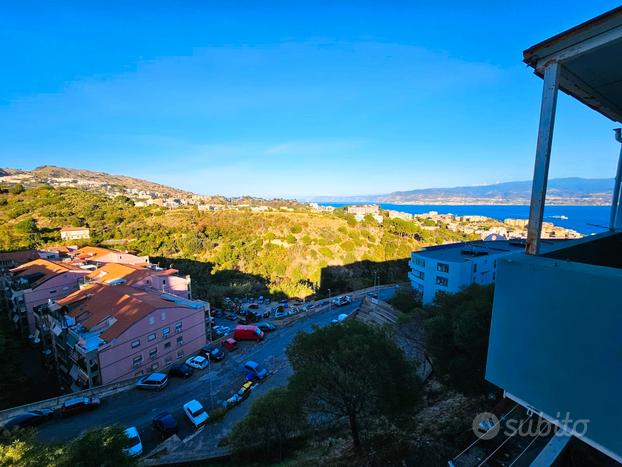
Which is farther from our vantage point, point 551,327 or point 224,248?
point 224,248

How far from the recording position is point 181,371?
563 inches

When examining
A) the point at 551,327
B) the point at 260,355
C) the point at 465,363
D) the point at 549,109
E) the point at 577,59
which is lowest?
the point at 260,355

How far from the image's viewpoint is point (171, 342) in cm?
1543

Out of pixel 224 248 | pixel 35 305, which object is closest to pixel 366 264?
pixel 224 248

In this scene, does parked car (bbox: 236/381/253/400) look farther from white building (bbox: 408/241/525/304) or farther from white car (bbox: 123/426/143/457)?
white building (bbox: 408/241/525/304)

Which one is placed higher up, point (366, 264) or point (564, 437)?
point (564, 437)

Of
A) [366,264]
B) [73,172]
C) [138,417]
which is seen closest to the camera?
[138,417]

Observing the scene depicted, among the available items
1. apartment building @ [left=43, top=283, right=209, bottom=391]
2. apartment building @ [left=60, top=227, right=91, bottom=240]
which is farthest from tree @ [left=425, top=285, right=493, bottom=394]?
apartment building @ [left=60, top=227, right=91, bottom=240]

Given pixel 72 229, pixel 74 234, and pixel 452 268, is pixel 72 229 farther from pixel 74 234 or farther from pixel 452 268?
pixel 452 268

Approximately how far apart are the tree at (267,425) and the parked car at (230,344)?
854 cm

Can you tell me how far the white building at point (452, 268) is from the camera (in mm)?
17578

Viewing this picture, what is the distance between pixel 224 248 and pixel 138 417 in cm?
2589

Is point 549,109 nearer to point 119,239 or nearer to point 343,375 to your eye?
point 343,375

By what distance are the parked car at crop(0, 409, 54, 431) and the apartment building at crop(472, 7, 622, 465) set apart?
51.8 ft
